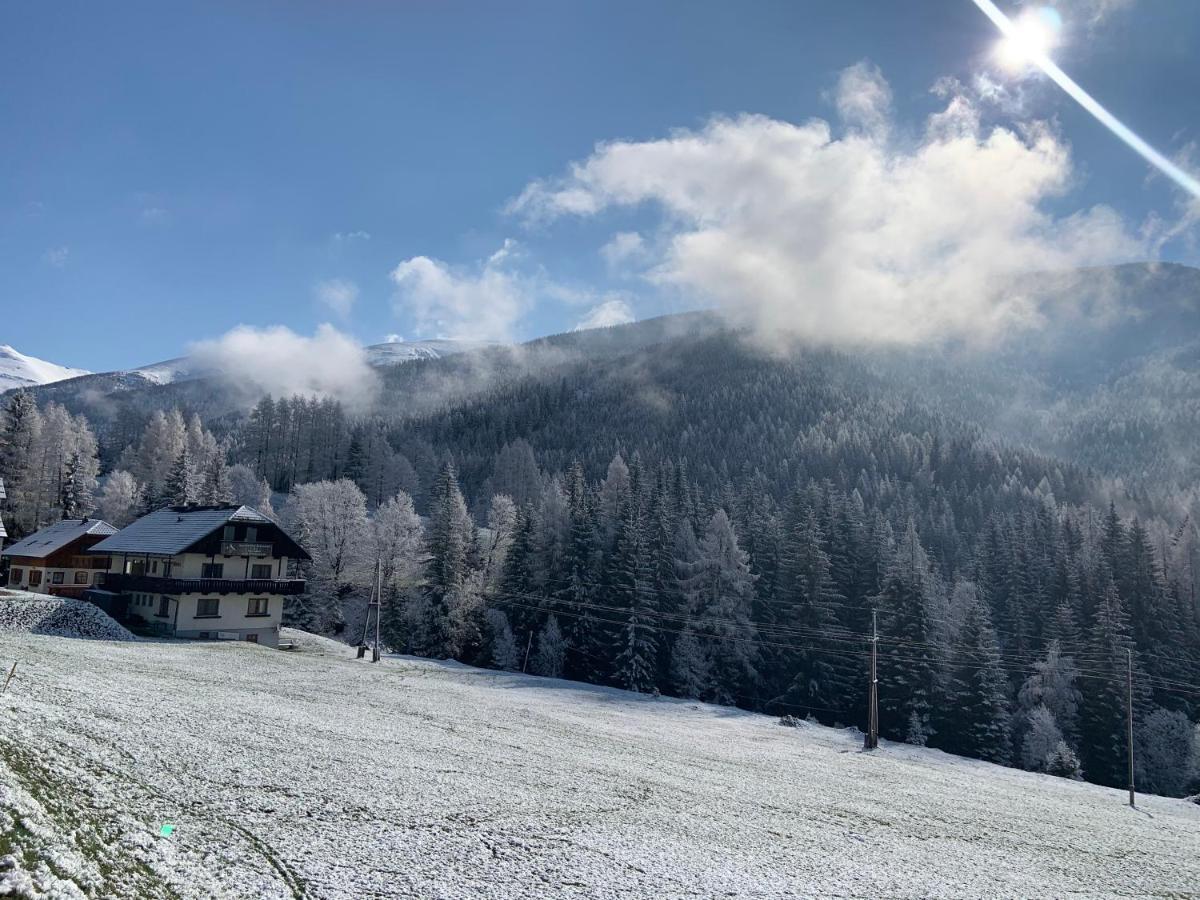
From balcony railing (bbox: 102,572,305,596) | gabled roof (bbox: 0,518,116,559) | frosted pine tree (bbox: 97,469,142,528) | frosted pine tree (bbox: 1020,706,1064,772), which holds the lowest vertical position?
frosted pine tree (bbox: 1020,706,1064,772)

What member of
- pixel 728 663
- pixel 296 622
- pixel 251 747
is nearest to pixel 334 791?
pixel 251 747

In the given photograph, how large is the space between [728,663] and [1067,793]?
35.8 meters

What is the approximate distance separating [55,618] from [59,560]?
31808 millimetres

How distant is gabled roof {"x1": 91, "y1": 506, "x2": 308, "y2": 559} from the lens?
5628cm

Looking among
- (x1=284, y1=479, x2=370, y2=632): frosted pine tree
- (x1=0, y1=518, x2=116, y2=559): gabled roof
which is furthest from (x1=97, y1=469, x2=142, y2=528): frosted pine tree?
(x1=0, y1=518, x2=116, y2=559): gabled roof

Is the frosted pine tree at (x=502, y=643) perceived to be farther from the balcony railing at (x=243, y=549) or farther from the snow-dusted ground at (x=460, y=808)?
the snow-dusted ground at (x=460, y=808)

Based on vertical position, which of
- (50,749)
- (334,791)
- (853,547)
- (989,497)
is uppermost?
(989,497)

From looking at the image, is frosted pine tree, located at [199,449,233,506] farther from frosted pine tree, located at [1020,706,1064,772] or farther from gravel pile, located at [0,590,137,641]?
frosted pine tree, located at [1020,706,1064,772]

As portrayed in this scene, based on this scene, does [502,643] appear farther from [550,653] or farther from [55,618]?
[55,618]

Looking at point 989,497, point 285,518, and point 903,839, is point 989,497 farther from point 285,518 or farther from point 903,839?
point 903,839

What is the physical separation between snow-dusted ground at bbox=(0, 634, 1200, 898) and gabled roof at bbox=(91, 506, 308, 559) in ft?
64.3

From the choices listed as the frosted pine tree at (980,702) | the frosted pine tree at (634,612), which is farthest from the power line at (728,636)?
the frosted pine tree at (980,702)

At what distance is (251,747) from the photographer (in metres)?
19.9

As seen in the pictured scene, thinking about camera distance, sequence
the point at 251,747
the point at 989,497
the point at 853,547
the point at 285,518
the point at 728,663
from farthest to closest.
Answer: the point at 989,497
the point at 285,518
the point at 853,547
the point at 728,663
the point at 251,747
